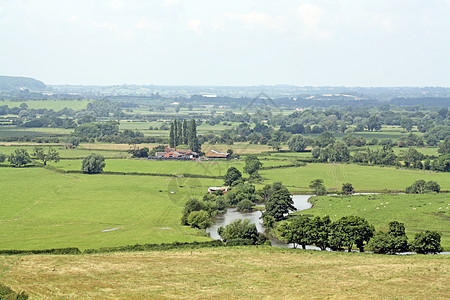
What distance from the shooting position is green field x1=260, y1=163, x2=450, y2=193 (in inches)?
2972

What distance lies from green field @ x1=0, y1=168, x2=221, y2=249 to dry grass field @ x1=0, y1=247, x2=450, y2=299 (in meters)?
7.29

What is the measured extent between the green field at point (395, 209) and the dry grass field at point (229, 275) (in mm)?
12128

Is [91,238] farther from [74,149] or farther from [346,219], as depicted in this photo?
[74,149]

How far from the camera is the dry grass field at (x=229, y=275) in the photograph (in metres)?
→ 32.1

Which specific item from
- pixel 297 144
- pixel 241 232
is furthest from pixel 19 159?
pixel 241 232

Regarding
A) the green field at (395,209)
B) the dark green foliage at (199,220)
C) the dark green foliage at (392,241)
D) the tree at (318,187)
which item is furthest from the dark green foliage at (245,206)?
the dark green foliage at (392,241)

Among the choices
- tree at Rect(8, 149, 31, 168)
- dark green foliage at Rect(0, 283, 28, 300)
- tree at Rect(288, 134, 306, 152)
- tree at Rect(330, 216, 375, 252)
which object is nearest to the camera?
dark green foliage at Rect(0, 283, 28, 300)

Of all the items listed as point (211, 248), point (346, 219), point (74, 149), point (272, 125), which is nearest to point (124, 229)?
point (211, 248)

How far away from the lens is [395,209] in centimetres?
5931

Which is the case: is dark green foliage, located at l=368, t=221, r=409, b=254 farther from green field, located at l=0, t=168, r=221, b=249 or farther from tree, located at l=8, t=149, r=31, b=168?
tree, located at l=8, t=149, r=31, b=168

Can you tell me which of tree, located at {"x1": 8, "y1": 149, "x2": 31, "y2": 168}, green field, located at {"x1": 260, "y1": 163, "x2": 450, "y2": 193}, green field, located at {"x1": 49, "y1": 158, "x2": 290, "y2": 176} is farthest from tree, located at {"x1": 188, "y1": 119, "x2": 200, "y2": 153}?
tree, located at {"x1": 8, "y1": 149, "x2": 31, "y2": 168}

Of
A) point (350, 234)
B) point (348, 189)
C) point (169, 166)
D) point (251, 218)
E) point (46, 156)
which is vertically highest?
point (350, 234)

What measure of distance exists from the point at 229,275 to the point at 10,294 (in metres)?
13.3

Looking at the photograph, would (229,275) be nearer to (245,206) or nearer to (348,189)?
(245,206)
